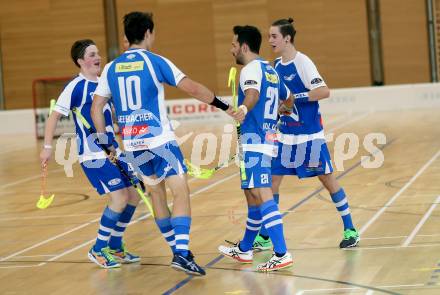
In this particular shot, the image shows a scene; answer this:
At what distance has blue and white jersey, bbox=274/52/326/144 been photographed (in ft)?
26.0

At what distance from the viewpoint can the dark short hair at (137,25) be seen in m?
6.95

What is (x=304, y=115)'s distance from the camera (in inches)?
316

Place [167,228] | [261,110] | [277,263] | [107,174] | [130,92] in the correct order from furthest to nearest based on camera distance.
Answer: [107,174], [167,228], [261,110], [277,263], [130,92]

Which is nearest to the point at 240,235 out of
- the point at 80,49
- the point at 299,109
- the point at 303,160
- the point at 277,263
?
the point at 303,160

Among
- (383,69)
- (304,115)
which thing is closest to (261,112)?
(304,115)

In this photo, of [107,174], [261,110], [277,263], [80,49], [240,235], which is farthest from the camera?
[240,235]

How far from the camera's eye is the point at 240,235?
8812 mm

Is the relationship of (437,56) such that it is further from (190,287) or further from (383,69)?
(190,287)

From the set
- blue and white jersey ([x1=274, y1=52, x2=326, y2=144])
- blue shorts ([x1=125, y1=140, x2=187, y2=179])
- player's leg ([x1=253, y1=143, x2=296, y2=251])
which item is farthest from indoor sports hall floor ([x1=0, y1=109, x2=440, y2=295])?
blue and white jersey ([x1=274, y1=52, x2=326, y2=144])

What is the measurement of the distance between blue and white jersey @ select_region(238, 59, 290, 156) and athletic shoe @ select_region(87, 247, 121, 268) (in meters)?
1.56

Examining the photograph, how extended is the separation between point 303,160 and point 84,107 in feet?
6.23

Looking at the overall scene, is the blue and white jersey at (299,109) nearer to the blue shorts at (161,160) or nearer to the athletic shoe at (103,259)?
the blue shorts at (161,160)

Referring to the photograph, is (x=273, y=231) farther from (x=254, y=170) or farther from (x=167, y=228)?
(x=167, y=228)

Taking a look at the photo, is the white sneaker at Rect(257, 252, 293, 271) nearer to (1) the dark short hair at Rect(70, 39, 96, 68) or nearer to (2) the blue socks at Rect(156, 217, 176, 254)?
(2) the blue socks at Rect(156, 217, 176, 254)
